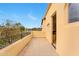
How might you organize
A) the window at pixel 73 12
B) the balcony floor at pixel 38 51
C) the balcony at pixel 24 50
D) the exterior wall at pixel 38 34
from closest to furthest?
the window at pixel 73 12 < the balcony at pixel 24 50 < the balcony floor at pixel 38 51 < the exterior wall at pixel 38 34

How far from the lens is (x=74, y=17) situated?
3.54 meters

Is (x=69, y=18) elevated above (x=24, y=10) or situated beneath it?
situated beneath

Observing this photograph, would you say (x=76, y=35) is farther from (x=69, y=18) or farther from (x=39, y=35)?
(x=39, y=35)

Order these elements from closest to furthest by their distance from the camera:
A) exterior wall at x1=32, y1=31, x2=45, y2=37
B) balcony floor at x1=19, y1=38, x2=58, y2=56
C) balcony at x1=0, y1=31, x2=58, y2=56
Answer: balcony at x1=0, y1=31, x2=58, y2=56, balcony floor at x1=19, y1=38, x2=58, y2=56, exterior wall at x1=32, y1=31, x2=45, y2=37

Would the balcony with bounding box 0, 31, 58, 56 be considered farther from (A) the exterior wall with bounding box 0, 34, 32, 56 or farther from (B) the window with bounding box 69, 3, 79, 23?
(B) the window with bounding box 69, 3, 79, 23

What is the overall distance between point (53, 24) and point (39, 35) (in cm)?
707

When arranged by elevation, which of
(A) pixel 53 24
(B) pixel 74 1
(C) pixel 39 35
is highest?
(B) pixel 74 1

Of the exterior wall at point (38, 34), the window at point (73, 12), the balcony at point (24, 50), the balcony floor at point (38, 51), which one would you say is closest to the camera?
the window at point (73, 12)

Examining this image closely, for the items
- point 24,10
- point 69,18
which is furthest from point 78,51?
point 24,10

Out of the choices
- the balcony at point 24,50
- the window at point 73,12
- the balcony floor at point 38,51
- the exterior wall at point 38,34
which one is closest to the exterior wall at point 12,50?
the balcony at point 24,50

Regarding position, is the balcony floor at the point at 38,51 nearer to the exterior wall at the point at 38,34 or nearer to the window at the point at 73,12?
Answer: the window at the point at 73,12

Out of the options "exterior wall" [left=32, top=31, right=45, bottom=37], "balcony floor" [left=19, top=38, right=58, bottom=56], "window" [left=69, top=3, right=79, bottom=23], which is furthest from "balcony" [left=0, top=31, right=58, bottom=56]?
"exterior wall" [left=32, top=31, right=45, bottom=37]

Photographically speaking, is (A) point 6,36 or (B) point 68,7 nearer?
(B) point 68,7

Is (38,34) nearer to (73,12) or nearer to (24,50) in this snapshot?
(24,50)
